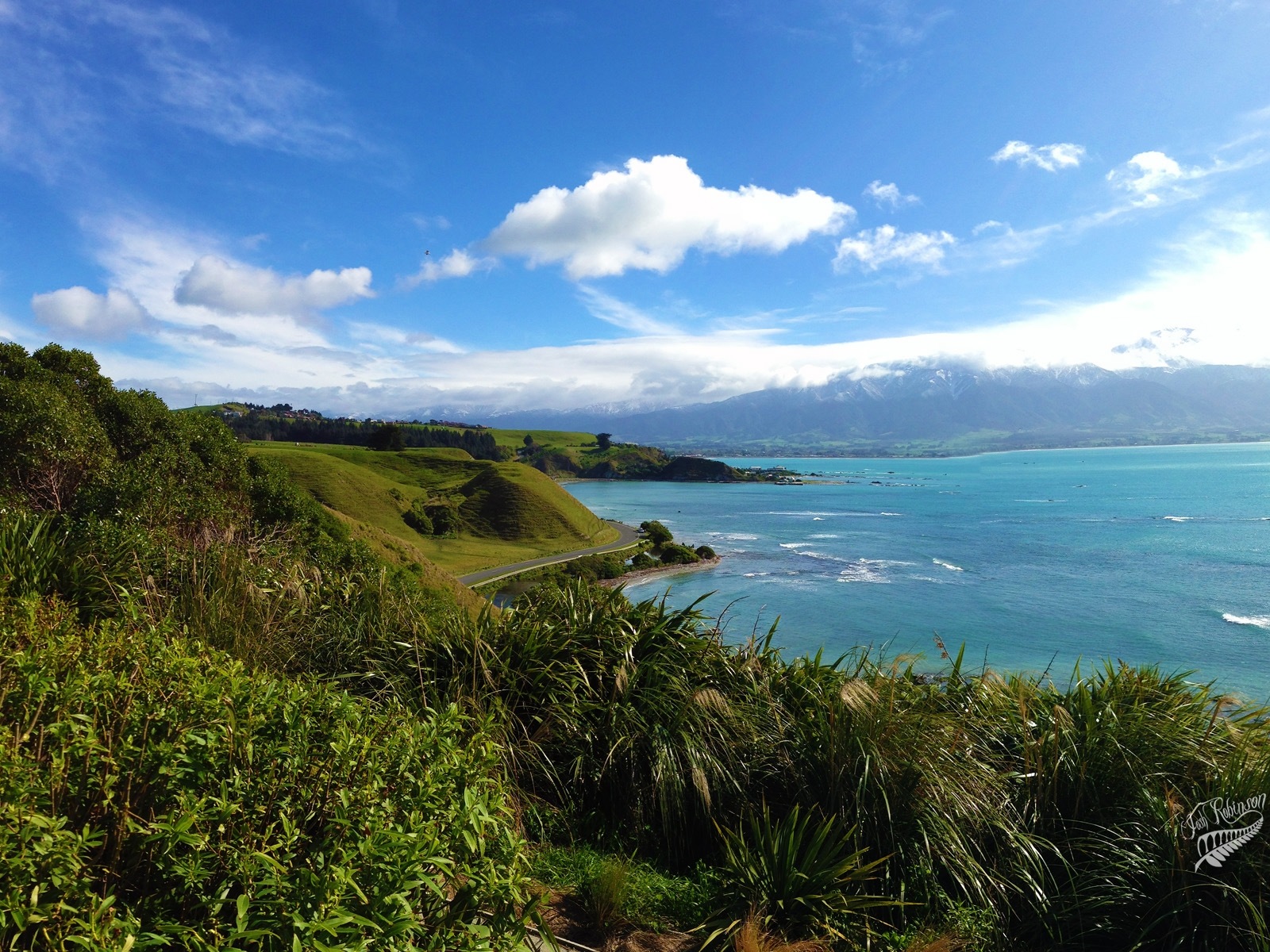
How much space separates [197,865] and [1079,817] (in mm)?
5579

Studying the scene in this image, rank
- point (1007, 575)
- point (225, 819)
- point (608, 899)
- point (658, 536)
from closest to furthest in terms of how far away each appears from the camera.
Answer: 1. point (225, 819)
2. point (608, 899)
3. point (1007, 575)
4. point (658, 536)

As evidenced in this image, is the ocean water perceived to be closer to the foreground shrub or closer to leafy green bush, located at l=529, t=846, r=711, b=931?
leafy green bush, located at l=529, t=846, r=711, b=931

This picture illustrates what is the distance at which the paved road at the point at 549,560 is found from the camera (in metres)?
55.5

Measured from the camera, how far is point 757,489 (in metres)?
148

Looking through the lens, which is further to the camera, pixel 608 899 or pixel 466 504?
pixel 466 504

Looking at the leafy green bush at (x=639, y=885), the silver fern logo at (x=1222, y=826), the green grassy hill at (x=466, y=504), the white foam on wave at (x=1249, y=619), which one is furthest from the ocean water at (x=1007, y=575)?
the green grassy hill at (x=466, y=504)

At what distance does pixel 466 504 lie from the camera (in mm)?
85625

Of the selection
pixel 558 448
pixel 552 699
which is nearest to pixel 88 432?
pixel 552 699

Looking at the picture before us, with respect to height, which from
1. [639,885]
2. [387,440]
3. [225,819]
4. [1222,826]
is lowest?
[639,885]

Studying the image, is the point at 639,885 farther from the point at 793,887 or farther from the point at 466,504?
the point at 466,504

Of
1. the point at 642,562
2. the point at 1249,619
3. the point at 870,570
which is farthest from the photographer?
the point at 642,562

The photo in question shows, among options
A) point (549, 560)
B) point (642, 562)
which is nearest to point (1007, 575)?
point (642, 562)

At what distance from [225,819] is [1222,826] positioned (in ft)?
18.2

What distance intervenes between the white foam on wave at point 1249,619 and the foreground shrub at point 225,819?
5417 cm
